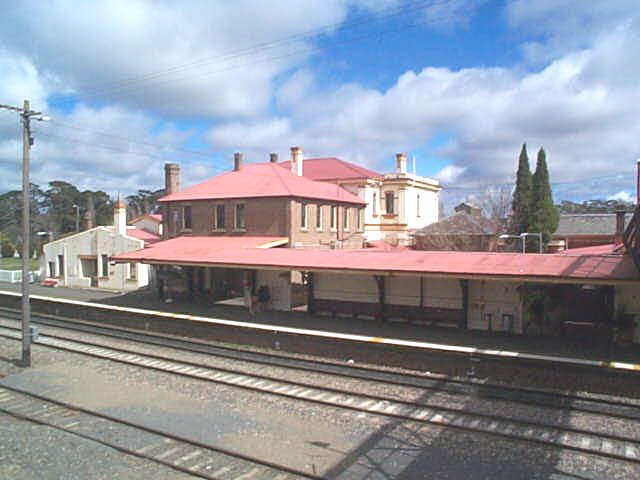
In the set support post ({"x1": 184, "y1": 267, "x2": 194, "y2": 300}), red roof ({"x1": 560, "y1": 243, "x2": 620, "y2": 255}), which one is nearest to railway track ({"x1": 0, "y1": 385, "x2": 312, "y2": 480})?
support post ({"x1": 184, "y1": 267, "x2": 194, "y2": 300})

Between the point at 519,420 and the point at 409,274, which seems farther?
the point at 409,274

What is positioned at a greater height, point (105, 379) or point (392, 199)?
point (392, 199)

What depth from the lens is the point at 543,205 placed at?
37375 millimetres

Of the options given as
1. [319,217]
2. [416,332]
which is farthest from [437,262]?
[319,217]

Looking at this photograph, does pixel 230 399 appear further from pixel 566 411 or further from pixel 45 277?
pixel 45 277

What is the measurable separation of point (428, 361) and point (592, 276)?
5.27 m

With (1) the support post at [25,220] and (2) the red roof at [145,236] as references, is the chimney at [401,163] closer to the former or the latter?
(2) the red roof at [145,236]

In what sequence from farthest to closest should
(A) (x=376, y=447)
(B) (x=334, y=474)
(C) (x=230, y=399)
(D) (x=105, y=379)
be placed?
(D) (x=105, y=379) → (C) (x=230, y=399) → (A) (x=376, y=447) → (B) (x=334, y=474)

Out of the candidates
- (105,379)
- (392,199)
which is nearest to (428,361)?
(105,379)

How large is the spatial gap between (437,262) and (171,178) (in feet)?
79.0

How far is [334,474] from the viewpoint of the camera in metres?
7.75

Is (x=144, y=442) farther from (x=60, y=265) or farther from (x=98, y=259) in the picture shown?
(x=60, y=265)

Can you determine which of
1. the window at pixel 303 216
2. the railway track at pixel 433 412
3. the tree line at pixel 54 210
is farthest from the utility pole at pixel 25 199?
the tree line at pixel 54 210

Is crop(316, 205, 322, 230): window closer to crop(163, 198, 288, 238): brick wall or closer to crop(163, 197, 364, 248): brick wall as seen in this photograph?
crop(163, 197, 364, 248): brick wall
